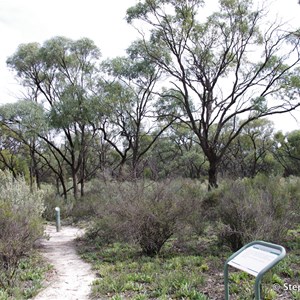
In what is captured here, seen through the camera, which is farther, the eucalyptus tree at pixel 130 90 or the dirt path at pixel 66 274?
the eucalyptus tree at pixel 130 90

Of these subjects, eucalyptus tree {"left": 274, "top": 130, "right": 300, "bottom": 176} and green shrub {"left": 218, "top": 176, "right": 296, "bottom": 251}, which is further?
eucalyptus tree {"left": 274, "top": 130, "right": 300, "bottom": 176}

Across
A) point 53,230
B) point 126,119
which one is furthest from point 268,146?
point 53,230

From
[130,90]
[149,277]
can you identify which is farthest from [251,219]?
[130,90]

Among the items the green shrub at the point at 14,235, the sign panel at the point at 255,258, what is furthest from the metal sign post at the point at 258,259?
the green shrub at the point at 14,235

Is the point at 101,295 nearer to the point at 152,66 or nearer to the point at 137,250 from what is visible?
the point at 137,250

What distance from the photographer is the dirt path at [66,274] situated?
6074 millimetres

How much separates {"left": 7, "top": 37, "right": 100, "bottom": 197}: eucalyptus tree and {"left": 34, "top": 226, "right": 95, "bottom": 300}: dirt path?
1252 cm

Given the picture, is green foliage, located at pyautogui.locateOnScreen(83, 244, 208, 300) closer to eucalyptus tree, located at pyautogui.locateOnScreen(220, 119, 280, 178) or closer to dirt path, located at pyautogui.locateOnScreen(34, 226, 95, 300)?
dirt path, located at pyautogui.locateOnScreen(34, 226, 95, 300)

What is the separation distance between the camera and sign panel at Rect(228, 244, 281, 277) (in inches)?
141

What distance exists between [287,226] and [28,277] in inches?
246

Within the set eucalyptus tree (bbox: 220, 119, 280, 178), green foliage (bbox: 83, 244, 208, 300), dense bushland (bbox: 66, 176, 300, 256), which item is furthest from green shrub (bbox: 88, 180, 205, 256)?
eucalyptus tree (bbox: 220, 119, 280, 178)

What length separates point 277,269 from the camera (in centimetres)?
670

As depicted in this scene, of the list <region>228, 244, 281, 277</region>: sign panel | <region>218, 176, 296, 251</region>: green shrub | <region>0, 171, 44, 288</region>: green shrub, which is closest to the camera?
<region>228, 244, 281, 277</region>: sign panel

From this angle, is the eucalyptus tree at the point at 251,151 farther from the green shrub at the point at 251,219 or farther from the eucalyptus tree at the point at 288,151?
the green shrub at the point at 251,219
